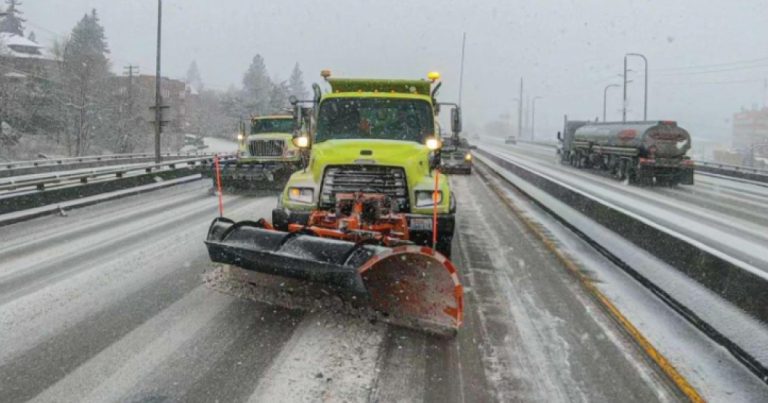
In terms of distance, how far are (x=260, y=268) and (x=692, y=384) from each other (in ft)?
12.8

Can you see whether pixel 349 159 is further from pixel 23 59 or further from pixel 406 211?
pixel 23 59

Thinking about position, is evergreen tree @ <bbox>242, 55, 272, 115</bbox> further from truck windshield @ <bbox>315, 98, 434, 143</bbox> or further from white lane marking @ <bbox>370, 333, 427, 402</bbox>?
white lane marking @ <bbox>370, 333, 427, 402</bbox>

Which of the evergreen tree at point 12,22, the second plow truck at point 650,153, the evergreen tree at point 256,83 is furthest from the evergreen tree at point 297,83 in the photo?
the second plow truck at point 650,153

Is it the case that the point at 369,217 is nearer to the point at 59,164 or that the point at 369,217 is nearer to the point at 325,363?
the point at 325,363

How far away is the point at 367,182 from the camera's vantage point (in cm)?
762

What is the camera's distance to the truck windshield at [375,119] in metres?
8.83

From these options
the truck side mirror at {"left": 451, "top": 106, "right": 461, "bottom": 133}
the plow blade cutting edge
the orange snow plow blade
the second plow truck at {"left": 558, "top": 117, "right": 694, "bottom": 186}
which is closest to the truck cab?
the truck side mirror at {"left": 451, "top": 106, "right": 461, "bottom": 133}

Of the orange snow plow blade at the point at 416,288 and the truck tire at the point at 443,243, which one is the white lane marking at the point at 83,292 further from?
the truck tire at the point at 443,243

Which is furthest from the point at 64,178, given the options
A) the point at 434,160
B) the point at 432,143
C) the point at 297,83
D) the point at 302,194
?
the point at 297,83

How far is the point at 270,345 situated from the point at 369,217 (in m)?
2.47

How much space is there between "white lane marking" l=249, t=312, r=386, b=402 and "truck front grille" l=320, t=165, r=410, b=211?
207 cm

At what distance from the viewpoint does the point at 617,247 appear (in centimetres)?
1002

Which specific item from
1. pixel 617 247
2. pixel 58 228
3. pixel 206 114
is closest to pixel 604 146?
pixel 617 247

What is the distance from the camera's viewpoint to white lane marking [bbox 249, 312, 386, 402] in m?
4.21
